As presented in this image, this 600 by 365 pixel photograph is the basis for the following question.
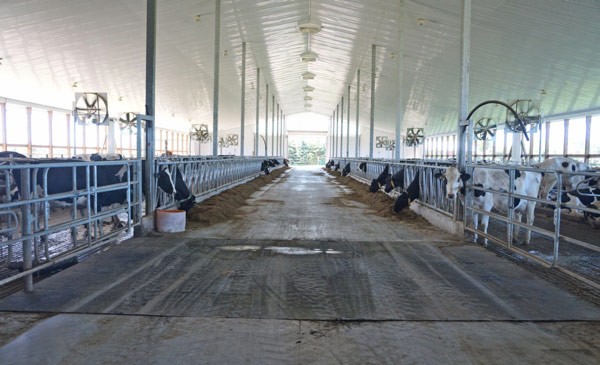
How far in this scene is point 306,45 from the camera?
22.9 metres

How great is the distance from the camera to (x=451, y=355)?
10.2 ft

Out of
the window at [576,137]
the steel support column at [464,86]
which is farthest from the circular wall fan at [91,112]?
the window at [576,137]

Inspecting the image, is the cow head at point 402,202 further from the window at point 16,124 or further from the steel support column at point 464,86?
the window at point 16,124

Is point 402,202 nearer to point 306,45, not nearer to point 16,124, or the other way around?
point 306,45

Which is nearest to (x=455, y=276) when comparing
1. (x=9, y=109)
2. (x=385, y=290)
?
(x=385, y=290)

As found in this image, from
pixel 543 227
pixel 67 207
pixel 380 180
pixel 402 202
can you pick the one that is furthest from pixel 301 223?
pixel 380 180

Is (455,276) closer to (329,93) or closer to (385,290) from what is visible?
(385,290)

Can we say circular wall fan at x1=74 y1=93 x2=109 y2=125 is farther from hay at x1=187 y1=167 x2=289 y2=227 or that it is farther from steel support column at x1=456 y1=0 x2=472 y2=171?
steel support column at x1=456 y1=0 x2=472 y2=171

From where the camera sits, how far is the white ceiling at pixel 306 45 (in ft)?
42.3

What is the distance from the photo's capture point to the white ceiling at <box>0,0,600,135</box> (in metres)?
12.9

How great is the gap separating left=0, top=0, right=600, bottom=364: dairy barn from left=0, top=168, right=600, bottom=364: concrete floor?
0.07ft

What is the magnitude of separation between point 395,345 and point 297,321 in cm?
82

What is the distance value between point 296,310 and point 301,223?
498 centimetres

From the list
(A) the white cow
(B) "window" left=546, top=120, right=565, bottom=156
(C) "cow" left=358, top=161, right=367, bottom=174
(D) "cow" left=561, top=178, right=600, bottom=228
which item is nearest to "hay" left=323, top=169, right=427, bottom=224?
(A) the white cow
